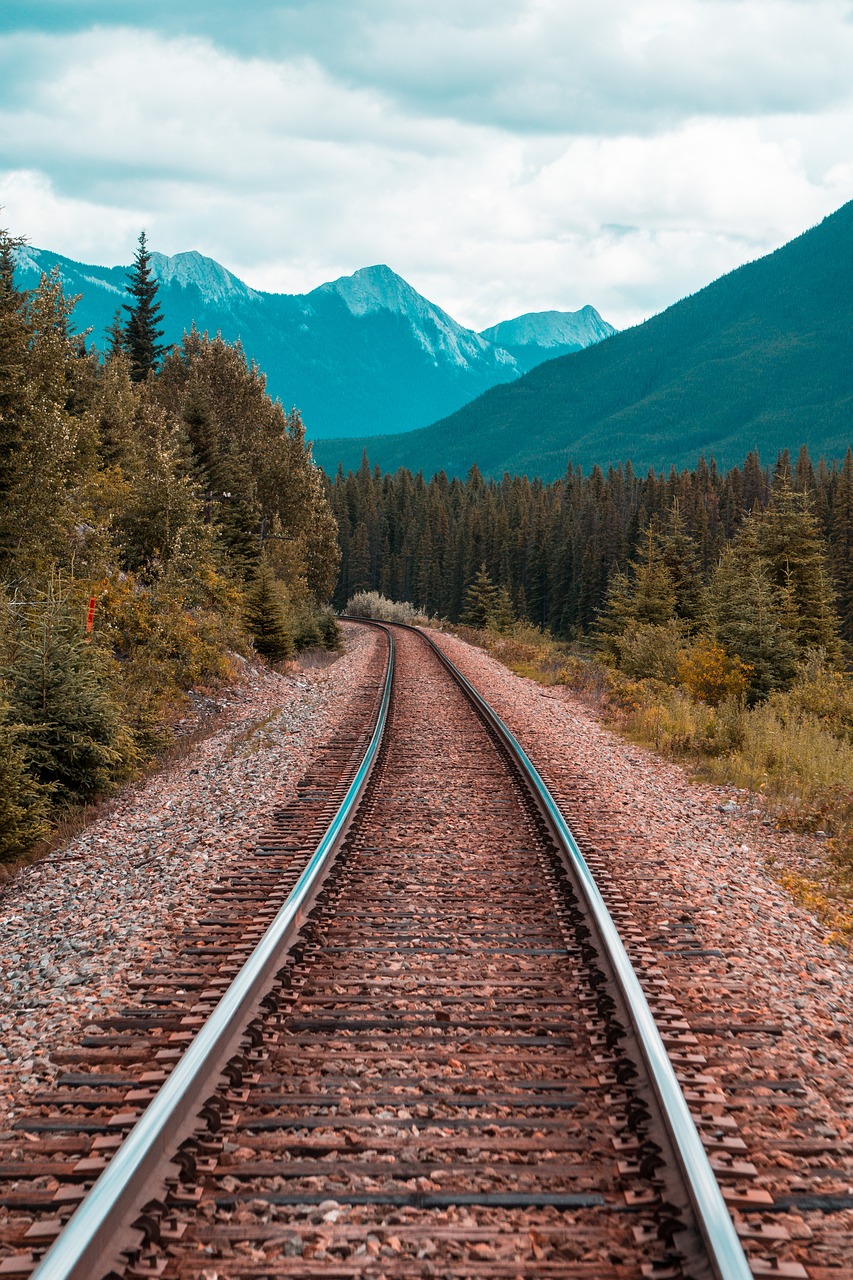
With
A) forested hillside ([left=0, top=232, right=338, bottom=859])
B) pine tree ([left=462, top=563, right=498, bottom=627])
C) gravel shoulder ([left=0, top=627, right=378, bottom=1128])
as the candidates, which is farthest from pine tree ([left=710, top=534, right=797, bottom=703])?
pine tree ([left=462, top=563, right=498, bottom=627])

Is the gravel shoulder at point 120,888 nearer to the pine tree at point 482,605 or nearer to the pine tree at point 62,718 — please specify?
the pine tree at point 62,718

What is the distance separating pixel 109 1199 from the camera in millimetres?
2705

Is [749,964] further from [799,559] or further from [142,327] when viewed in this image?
[142,327]

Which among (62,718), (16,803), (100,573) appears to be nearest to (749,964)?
(16,803)

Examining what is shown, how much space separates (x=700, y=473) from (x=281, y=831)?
14162cm

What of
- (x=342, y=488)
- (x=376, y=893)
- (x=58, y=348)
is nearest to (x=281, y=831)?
(x=376, y=893)

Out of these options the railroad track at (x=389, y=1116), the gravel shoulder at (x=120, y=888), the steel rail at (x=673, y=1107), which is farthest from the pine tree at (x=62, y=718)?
the steel rail at (x=673, y=1107)

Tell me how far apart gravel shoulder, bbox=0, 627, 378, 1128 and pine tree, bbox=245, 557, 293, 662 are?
A: 33.6 ft

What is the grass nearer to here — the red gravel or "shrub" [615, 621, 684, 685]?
the red gravel

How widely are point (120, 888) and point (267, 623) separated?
1767cm

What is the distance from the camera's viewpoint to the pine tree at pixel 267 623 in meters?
24.0

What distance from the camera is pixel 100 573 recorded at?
669 inches

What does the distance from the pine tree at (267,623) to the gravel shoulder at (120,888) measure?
10244 millimetres

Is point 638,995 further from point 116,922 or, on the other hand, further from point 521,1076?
point 116,922
